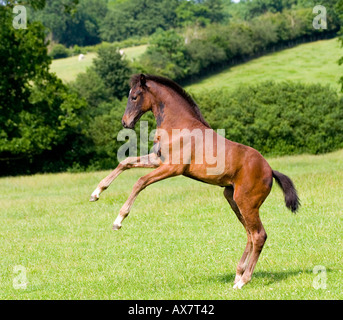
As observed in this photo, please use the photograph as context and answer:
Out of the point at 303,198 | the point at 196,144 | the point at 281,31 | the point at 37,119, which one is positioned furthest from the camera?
the point at 281,31

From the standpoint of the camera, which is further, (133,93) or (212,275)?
(212,275)

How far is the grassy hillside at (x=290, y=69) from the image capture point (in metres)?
85.1

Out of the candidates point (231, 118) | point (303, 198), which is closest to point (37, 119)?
point (231, 118)

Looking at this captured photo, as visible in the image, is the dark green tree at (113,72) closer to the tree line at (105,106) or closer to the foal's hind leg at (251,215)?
the tree line at (105,106)

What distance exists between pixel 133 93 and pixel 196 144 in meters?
1.23

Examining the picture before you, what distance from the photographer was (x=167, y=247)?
1389 centimetres

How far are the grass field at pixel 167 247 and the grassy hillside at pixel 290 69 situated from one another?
198 ft

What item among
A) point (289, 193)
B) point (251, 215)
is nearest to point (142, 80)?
point (251, 215)

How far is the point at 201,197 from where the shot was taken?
21859mm

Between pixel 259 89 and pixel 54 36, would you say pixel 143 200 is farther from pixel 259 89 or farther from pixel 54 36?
pixel 54 36

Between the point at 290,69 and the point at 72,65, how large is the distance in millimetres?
33982

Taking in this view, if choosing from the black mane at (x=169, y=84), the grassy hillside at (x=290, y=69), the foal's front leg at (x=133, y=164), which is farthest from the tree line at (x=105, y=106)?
the foal's front leg at (x=133, y=164)

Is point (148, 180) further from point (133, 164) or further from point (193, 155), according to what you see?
point (193, 155)

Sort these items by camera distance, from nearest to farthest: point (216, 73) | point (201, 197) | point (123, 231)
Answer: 1. point (123, 231)
2. point (201, 197)
3. point (216, 73)
